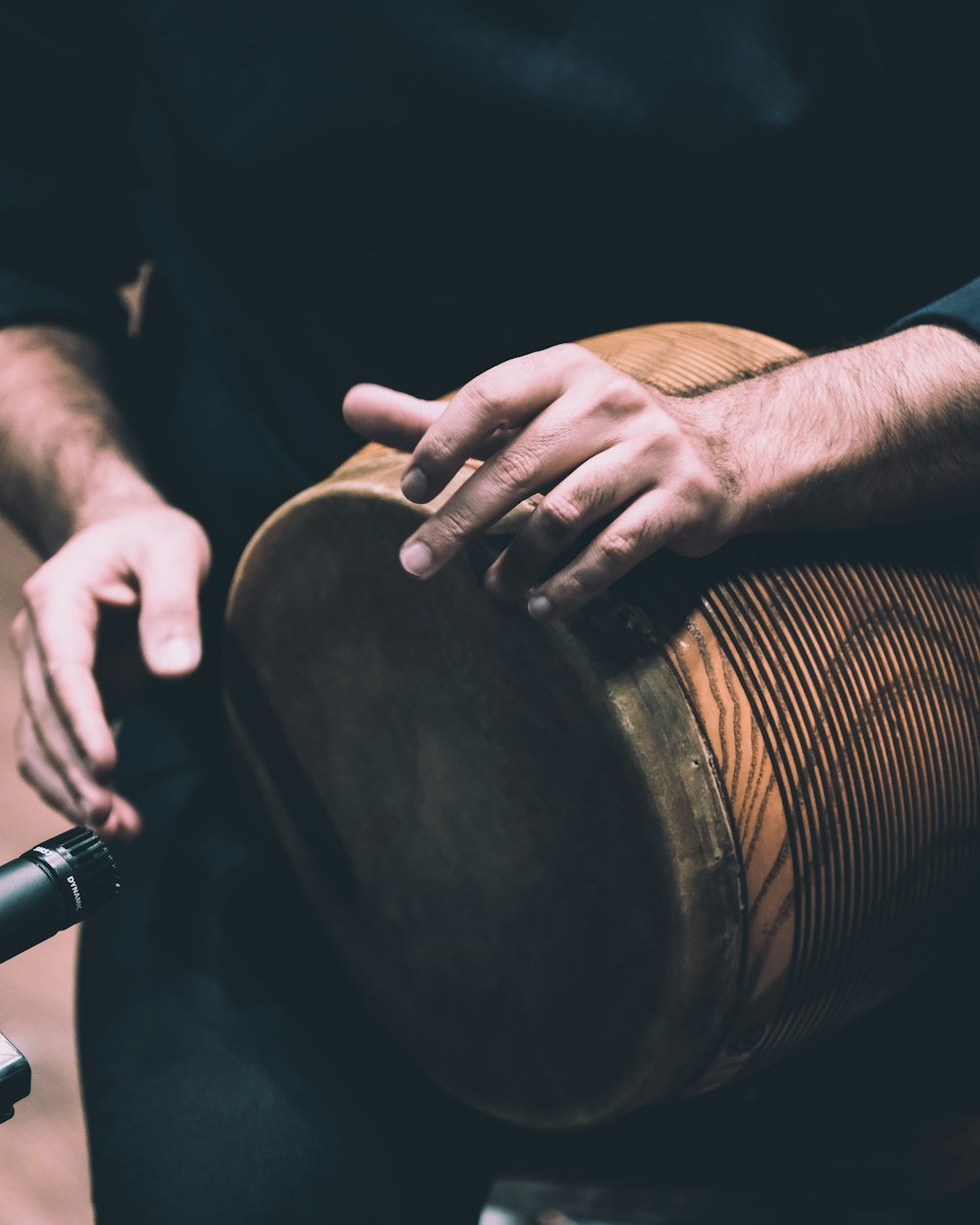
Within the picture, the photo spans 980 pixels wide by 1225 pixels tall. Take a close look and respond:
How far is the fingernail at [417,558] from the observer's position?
2.11 feet

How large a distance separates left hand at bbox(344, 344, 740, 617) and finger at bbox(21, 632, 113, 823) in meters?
0.38

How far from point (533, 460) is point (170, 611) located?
0.37 m

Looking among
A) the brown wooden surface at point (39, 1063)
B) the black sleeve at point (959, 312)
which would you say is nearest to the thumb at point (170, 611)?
the black sleeve at point (959, 312)

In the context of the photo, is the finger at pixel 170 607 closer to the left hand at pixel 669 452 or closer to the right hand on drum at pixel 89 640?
the right hand on drum at pixel 89 640

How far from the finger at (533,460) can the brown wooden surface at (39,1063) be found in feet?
4.36

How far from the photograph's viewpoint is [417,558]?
2.11ft

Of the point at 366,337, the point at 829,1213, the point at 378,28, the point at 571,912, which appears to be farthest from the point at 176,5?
the point at 829,1213

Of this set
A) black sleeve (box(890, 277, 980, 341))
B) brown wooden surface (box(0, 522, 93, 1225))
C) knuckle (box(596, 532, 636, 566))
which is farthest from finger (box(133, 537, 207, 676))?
brown wooden surface (box(0, 522, 93, 1225))

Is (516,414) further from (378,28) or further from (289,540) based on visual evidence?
(378,28)

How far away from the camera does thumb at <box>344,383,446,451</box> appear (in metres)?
0.67

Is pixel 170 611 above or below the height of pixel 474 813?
above

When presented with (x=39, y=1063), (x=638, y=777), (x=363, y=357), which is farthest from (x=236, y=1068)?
(x=39, y=1063)

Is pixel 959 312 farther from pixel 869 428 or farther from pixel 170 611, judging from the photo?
pixel 170 611

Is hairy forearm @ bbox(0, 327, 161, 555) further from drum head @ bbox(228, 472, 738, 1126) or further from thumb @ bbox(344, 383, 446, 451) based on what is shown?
thumb @ bbox(344, 383, 446, 451)
